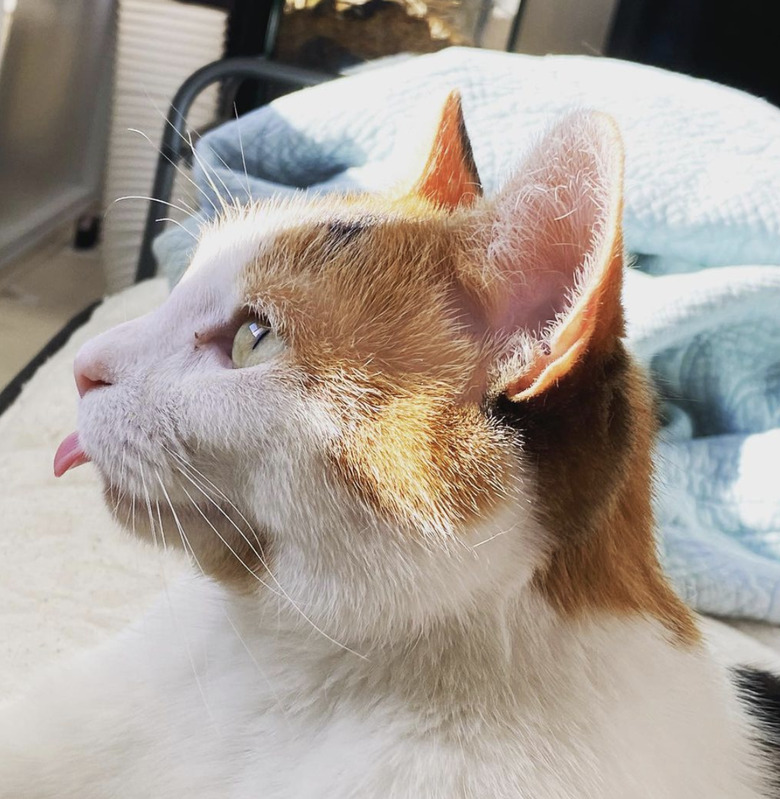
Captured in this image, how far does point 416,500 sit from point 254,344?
117 millimetres

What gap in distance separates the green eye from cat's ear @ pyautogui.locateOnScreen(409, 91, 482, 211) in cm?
17

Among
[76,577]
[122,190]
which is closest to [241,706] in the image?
[76,577]

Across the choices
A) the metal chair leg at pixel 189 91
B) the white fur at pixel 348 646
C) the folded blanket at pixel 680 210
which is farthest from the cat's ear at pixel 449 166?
the metal chair leg at pixel 189 91

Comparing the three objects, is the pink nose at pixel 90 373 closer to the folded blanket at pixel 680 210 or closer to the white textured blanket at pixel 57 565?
the white textured blanket at pixel 57 565

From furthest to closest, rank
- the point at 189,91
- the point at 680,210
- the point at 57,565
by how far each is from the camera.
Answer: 1. the point at 189,91
2. the point at 680,210
3. the point at 57,565

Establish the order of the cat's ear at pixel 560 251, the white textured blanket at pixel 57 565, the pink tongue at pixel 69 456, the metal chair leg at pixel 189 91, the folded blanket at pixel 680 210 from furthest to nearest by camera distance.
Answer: the metal chair leg at pixel 189 91
the folded blanket at pixel 680 210
the white textured blanket at pixel 57 565
the pink tongue at pixel 69 456
the cat's ear at pixel 560 251

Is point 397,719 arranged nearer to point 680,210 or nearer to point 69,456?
point 69,456

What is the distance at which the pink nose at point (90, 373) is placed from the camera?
0.43m

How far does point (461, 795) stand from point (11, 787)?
27 cm

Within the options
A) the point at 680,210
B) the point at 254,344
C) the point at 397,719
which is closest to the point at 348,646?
the point at 397,719

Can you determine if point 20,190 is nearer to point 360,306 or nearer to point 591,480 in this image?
point 360,306

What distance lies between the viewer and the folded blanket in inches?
37.6

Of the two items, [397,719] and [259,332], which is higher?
[259,332]

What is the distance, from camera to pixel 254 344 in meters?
0.43
